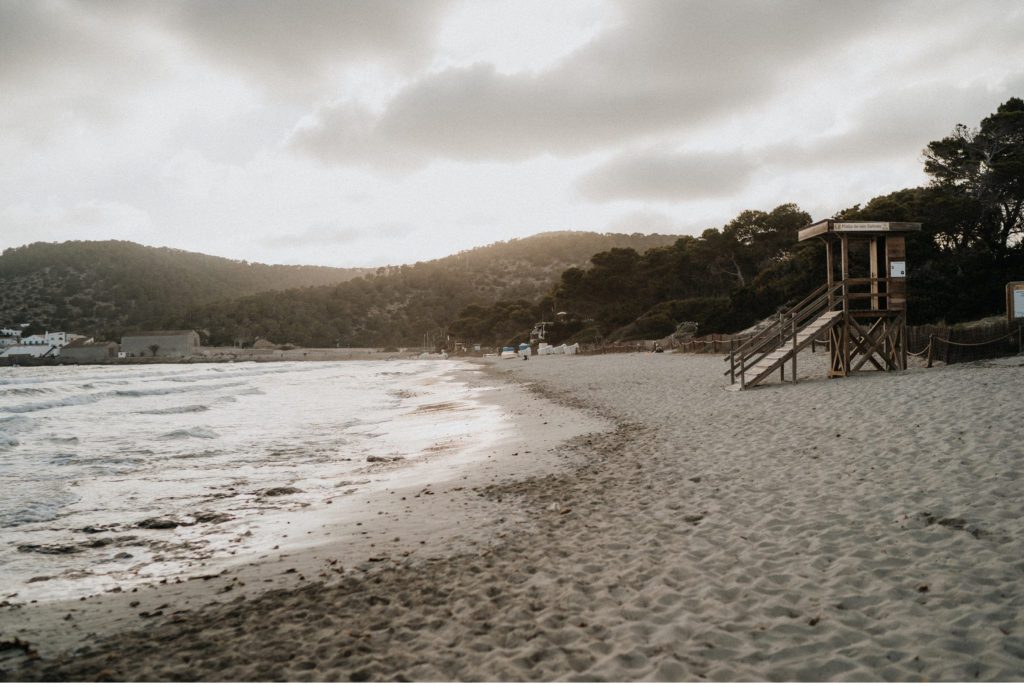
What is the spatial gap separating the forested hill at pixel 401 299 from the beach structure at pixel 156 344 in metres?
14.3

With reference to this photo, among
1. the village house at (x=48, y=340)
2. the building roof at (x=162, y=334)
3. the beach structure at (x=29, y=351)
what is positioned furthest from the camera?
the village house at (x=48, y=340)

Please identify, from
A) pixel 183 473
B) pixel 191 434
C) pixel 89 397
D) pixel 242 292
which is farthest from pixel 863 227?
pixel 242 292

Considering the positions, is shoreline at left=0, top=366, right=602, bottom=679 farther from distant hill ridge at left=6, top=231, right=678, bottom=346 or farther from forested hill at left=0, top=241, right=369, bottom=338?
forested hill at left=0, top=241, right=369, bottom=338

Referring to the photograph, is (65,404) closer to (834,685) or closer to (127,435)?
(127,435)

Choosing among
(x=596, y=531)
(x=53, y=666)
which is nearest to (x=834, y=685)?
(x=596, y=531)

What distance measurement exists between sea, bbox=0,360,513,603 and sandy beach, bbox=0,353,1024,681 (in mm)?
1012

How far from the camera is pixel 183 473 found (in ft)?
34.0

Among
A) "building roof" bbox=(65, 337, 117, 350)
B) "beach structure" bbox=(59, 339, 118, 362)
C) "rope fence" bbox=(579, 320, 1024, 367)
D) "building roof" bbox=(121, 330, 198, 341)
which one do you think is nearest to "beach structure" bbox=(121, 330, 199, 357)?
"building roof" bbox=(121, 330, 198, 341)

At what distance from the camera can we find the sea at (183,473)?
6.02 metres

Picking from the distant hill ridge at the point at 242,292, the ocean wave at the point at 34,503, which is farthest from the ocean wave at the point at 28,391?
the distant hill ridge at the point at 242,292

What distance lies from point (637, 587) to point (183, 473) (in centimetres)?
923

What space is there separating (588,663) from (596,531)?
2.42m

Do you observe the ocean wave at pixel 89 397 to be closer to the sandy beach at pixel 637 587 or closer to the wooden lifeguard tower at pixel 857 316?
the sandy beach at pixel 637 587

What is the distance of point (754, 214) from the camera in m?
59.3
